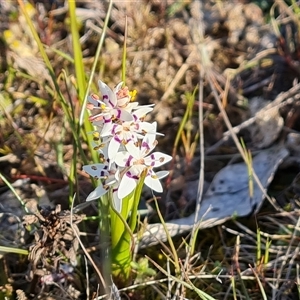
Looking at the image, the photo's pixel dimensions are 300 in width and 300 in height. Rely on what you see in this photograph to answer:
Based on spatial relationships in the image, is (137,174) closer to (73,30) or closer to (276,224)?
(73,30)

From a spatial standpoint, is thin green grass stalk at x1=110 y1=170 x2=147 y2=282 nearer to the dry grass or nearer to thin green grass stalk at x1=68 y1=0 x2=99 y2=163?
the dry grass

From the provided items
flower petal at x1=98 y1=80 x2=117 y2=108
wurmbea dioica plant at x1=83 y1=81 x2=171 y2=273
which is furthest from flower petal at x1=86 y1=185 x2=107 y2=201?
flower petal at x1=98 y1=80 x2=117 y2=108

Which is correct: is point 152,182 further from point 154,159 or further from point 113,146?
point 113,146

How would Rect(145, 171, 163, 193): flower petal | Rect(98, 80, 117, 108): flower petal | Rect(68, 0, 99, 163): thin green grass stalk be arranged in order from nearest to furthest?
Rect(98, 80, 117, 108): flower petal < Rect(145, 171, 163, 193): flower petal < Rect(68, 0, 99, 163): thin green grass stalk

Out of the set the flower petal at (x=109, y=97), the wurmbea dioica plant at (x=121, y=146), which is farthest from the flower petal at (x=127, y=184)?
the flower petal at (x=109, y=97)

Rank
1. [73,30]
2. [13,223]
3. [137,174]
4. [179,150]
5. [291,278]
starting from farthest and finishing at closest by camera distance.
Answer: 1. [179,150]
2. [13,223]
3. [291,278]
4. [73,30]
5. [137,174]

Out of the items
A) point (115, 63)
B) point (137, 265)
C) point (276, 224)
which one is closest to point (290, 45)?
point (115, 63)

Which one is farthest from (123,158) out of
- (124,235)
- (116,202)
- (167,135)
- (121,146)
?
(167,135)

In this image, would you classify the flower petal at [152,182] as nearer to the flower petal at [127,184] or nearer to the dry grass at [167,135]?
the flower petal at [127,184]
